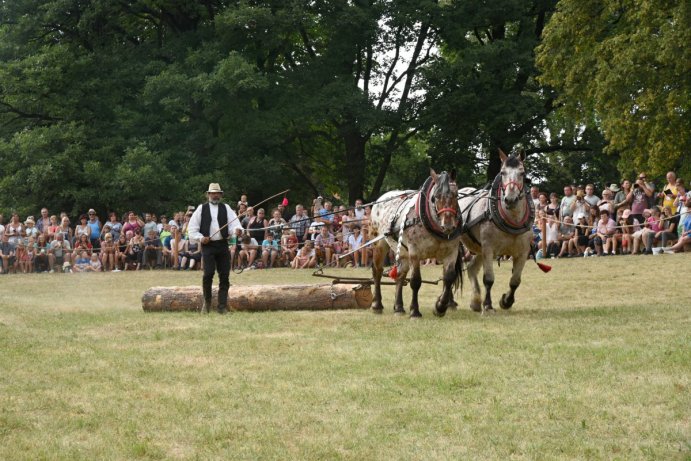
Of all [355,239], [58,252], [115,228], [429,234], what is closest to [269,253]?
[355,239]

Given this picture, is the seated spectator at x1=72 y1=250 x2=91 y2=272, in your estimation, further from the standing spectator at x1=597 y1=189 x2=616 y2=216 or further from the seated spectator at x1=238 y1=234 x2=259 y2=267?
the standing spectator at x1=597 y1=189 x2=616 y2=216

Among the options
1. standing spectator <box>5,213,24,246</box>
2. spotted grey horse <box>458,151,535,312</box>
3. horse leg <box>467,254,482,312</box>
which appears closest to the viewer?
spotted grey horse <box>458,151,535,312</box>

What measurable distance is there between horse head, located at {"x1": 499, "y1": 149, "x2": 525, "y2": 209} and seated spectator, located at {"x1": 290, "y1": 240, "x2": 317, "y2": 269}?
46.8ft

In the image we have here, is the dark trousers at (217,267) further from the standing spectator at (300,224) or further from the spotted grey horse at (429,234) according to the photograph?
the standing spectator at (300,224)

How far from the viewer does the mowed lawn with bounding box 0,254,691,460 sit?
717 cm

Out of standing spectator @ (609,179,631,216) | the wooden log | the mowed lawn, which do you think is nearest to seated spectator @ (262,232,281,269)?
standing spectator @ (609,179,631,216)

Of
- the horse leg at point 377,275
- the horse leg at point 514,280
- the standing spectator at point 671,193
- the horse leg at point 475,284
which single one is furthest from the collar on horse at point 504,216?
the standing spectator at point 671,193

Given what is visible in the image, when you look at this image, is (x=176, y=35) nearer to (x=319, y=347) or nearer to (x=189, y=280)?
(x=189, y=280)

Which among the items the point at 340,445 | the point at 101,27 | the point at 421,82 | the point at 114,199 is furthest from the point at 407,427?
the point at 101,27

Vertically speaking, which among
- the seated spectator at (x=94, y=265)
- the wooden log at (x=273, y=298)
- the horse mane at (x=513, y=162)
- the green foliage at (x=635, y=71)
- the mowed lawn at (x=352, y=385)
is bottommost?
the mowed lawn at (x=352, y=385)

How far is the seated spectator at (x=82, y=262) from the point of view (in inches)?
1252

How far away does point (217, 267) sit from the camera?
642 inches

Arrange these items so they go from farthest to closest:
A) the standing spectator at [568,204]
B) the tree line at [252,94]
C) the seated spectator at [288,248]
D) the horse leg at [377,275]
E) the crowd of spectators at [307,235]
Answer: the tree line at [252,94]
the seated spectator at [288,248]
the standing spectator at [568,204]
the crowd of spectators at [307,235]
the horse leg at [377,275]

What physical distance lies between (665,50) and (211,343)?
63.8 feet
